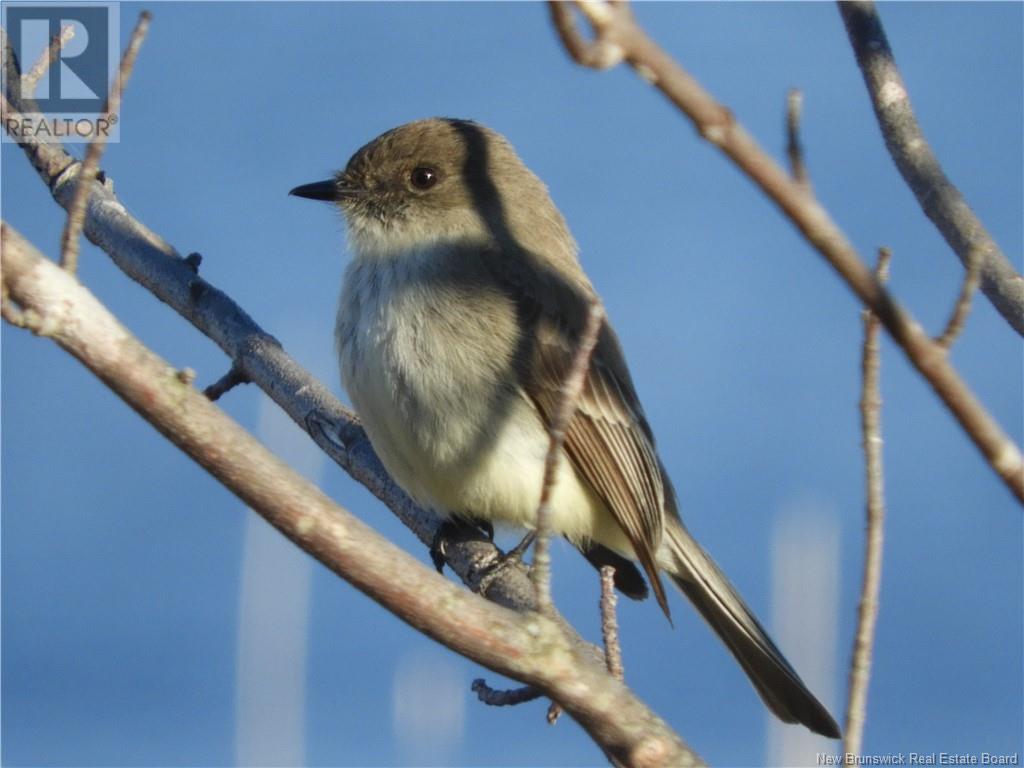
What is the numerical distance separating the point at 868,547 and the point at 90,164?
1.45m

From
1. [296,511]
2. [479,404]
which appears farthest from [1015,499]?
[479,404]

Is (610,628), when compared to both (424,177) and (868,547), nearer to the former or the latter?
(868,547)

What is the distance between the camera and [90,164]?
7.93ft

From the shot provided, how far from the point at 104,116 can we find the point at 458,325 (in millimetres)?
2024

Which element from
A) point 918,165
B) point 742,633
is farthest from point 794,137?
point 742,633

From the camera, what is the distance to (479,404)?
4367mm

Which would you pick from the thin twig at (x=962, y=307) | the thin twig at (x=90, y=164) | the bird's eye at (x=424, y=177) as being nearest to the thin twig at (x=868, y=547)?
the thin twig at (x=962, y=307)

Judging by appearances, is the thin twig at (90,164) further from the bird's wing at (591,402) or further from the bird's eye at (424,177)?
the bird's eye at (424,177)

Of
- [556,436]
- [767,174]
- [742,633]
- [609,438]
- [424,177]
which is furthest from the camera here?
[424,177]

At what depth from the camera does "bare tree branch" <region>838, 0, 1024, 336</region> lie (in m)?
3.20

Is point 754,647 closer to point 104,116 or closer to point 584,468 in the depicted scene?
point 584,468

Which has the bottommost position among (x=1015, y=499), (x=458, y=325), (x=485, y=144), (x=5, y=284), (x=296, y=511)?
(x=1015, y=499)

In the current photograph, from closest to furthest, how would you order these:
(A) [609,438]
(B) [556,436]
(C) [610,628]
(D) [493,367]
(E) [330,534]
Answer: (E) [330,534] → (B) [556,436] → (C) [610,628] → (D) [493,367] → (A) [609,438]

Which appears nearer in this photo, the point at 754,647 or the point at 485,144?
the point at 754,647
